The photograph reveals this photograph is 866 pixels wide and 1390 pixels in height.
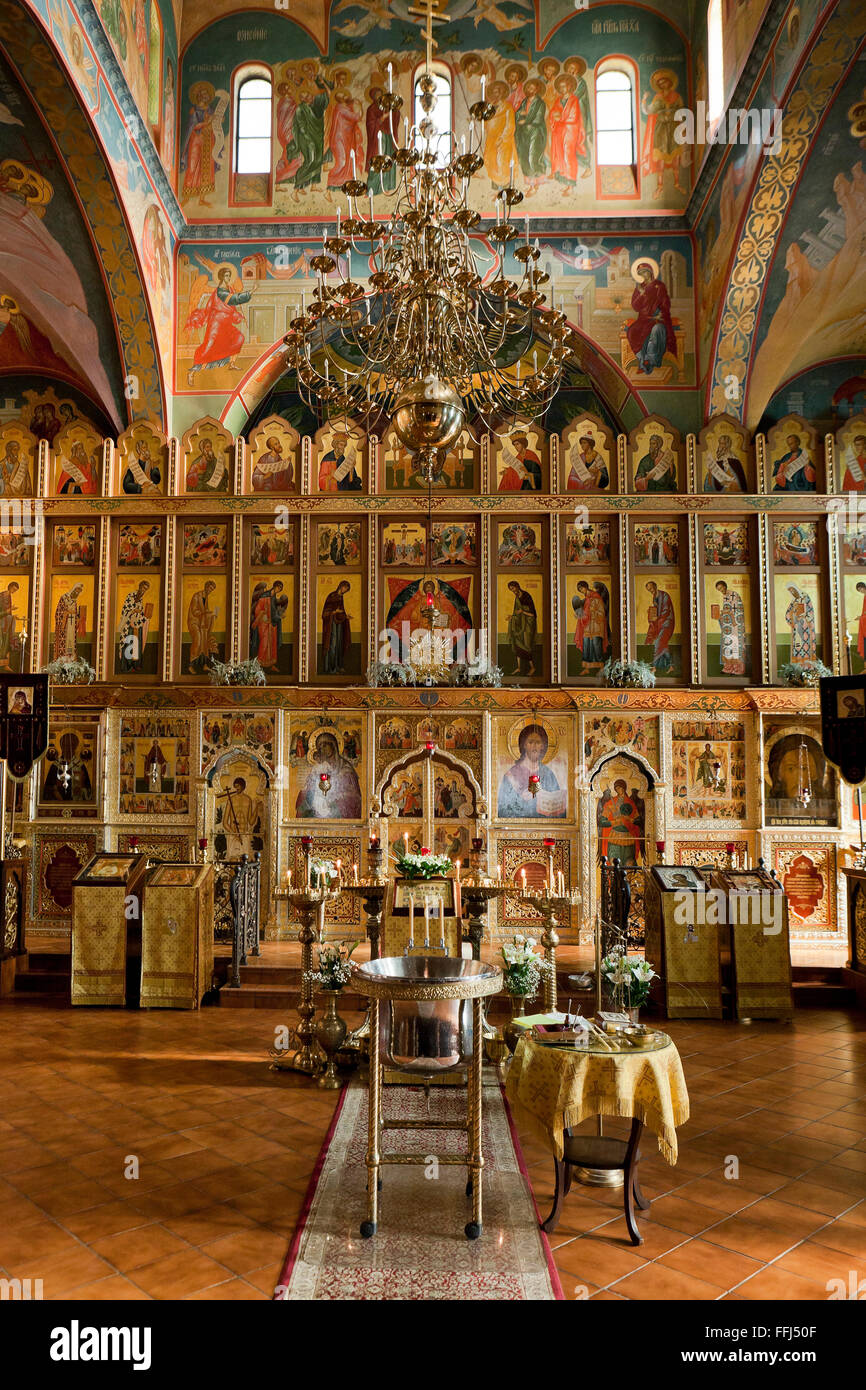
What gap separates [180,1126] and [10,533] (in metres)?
9.45

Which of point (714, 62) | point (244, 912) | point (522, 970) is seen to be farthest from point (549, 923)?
point (714, 62)

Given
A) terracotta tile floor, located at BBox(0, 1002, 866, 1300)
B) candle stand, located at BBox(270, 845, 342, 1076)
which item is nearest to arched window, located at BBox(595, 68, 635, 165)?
candle stand, located at BBox(270, 845, 342, 1076)

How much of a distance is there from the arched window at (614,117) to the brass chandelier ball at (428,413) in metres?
9.54

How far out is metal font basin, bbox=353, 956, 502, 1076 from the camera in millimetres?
4754

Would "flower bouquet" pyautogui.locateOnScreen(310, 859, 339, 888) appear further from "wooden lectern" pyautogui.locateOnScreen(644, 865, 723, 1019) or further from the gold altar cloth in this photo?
the gold altar cloth

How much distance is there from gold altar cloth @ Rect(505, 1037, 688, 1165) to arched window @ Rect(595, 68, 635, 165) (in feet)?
43.0

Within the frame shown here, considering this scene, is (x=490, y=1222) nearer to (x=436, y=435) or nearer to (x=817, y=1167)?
(x=817, y=1167)

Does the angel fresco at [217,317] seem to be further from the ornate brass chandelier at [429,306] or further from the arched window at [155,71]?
the ornate brass chandelier at [429,306]

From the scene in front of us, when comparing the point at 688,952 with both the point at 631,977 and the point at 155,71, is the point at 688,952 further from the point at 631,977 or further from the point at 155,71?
the point at 155,71

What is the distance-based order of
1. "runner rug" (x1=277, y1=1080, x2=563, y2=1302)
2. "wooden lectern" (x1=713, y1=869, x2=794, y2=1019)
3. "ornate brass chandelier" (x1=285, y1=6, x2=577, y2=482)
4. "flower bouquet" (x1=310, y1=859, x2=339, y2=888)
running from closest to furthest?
"runner rug" (x1=277, y1=1080, x2=563, y2=1302)
"ornate brass chandelier" (x1=285, y1=6, x2=577, y2=482)
"flower bouquet" (x1=310, y1=859, x2=339, y2=888)
"wooden lectern" (x1=713, y1=869, x2=794, y2=1019)

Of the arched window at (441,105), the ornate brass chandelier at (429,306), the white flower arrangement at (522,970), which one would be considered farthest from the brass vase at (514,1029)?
the arched window at (441,105)

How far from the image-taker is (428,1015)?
493 cm

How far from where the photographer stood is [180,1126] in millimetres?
6242

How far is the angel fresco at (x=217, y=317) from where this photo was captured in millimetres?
13906
